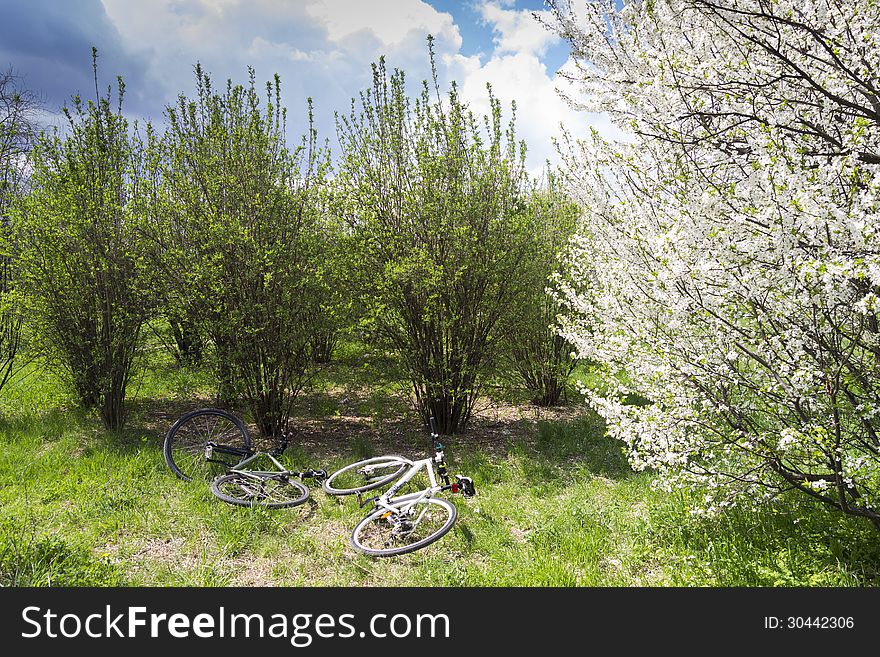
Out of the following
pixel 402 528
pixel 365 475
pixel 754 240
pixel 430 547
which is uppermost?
pixel 754 240

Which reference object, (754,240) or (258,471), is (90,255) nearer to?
(258,471)

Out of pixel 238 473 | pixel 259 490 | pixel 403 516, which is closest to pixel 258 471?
pixel 238 473

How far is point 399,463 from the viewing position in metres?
5.20

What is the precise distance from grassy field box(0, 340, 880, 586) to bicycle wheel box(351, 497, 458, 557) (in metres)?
0.10

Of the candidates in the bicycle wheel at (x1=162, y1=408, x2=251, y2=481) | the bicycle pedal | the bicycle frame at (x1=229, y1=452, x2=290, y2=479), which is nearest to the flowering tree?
the bicycle pedal

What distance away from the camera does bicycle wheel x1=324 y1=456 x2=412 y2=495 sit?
4789mm

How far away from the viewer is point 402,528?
13.1ft

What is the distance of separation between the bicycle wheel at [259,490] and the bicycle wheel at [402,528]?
832mm

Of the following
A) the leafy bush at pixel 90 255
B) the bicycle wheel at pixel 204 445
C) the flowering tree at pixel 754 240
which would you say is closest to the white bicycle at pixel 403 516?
the bicycle wheel at pixel 204 445

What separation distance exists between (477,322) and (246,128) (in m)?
3.98

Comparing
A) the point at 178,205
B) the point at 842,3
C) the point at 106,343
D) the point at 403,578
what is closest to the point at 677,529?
the point at 403,578

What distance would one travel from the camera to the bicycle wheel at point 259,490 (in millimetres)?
4477

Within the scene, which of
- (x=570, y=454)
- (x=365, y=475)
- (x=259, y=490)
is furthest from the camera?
(x=570, y=454)

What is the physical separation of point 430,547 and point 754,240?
3053 mm
